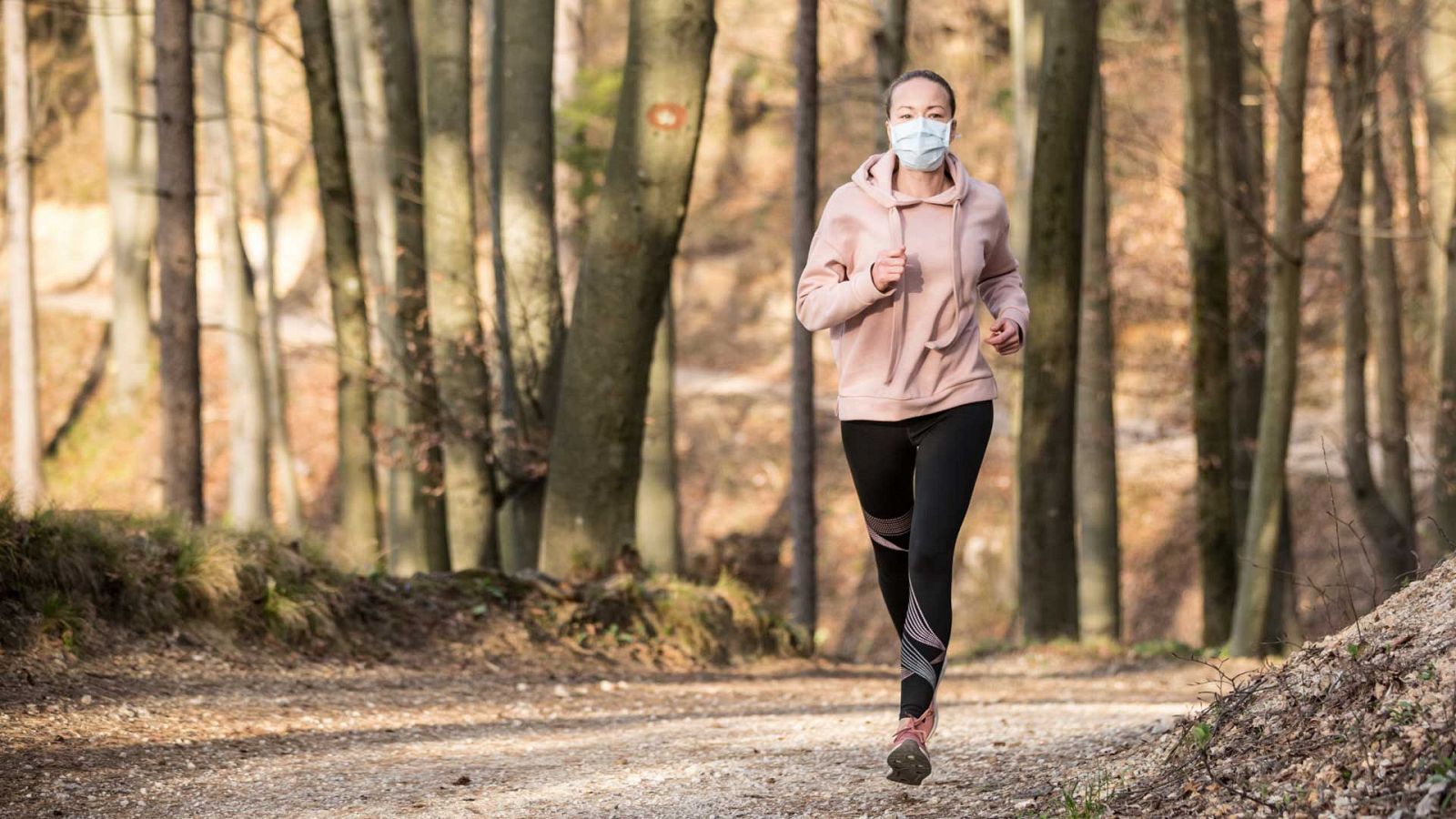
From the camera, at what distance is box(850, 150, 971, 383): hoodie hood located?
16.3 feet

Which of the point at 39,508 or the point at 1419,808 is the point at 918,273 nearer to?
the point at 1419,808

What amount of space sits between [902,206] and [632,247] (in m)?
4.78

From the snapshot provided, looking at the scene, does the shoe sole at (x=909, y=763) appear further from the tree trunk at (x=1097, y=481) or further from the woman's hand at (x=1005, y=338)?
the tree trunk at (x=1097, y=481)

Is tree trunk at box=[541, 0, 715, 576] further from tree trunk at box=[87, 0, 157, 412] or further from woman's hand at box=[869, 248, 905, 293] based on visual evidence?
tree trunk at box=[87, 0, 157, 412]

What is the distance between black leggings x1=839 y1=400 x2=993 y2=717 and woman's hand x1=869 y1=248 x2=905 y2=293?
518 mm

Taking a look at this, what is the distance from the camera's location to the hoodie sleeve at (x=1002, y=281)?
509cm

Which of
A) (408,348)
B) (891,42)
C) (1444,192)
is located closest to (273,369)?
(891,42)

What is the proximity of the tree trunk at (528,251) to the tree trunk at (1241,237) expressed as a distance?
676 cm

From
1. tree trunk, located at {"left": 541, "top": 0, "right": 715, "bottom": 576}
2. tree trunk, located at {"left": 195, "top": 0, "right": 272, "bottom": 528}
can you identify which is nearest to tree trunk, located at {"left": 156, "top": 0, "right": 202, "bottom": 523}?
tree trunk, located at {"left": 541, "top": 0, "right": 715, "bottom": 576}

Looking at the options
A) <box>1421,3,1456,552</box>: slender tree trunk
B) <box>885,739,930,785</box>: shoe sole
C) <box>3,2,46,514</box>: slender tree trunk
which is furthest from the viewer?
<box>3,2,46,514</box>: slender tree trunk

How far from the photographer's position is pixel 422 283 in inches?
518

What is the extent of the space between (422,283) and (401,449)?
1.49 meters

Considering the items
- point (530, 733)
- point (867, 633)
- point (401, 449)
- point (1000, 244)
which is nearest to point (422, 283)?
point (401, 449)

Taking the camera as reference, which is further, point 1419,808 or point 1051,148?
point 1051,148
